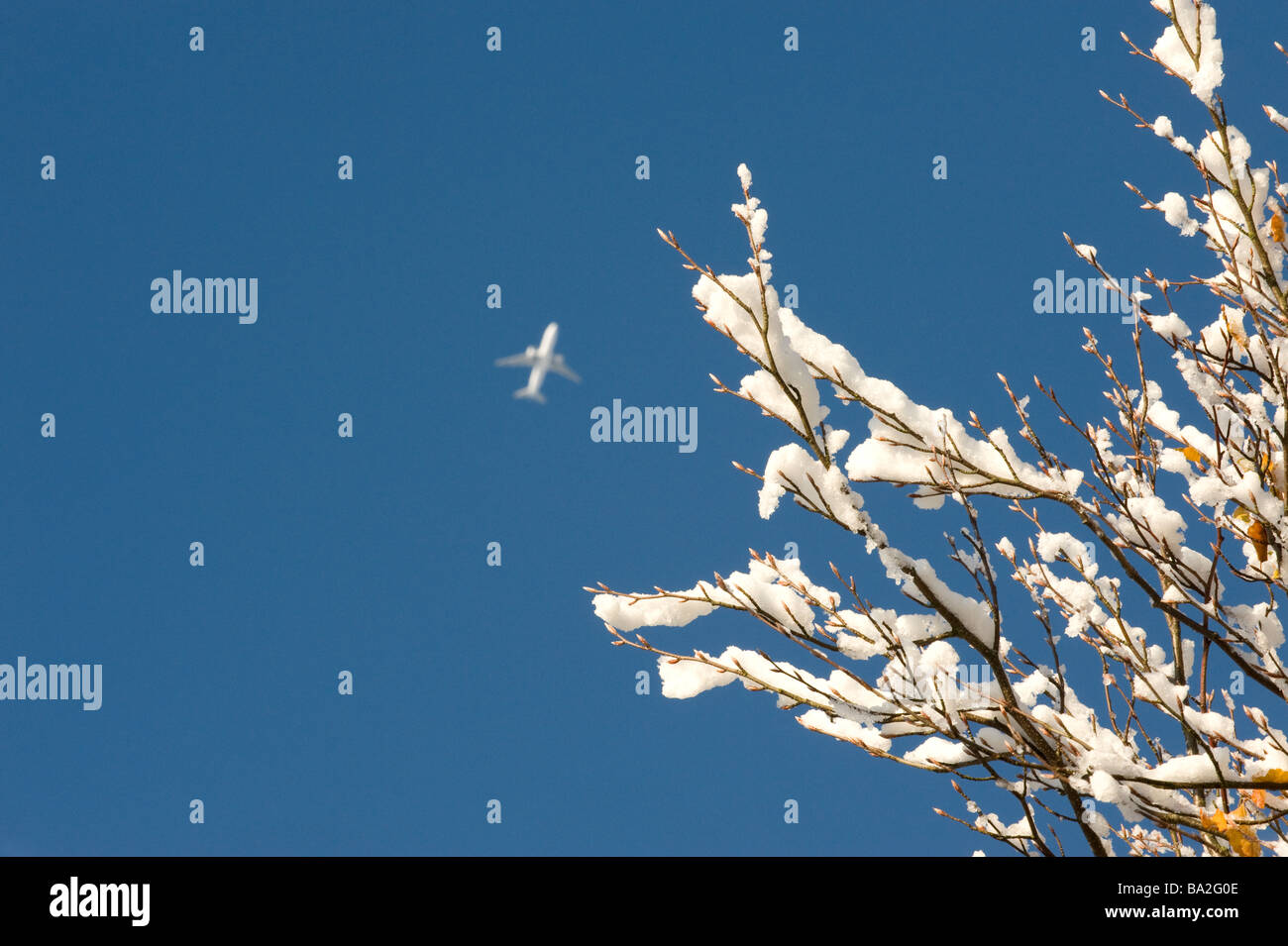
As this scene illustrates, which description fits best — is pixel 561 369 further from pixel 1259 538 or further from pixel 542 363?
pixel 1259 538

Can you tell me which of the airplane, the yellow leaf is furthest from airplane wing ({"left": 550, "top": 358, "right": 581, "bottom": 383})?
the yellow leaf

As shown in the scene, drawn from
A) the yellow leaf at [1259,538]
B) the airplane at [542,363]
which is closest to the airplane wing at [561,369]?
the airplane at [542,363]

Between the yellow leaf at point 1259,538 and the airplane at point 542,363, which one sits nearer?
the yellow leaf at point 1259,538

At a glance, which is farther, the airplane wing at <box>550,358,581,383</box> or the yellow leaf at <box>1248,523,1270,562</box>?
the airplane wing at <box>550,358,581,383</box>

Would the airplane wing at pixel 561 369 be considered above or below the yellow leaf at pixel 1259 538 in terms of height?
above

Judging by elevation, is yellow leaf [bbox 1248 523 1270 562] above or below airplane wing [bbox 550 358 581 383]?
below

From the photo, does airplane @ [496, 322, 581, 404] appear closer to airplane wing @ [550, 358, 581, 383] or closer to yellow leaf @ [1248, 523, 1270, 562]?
airplane wing @ [550, 358, 581, 383]

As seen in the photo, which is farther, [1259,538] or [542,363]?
[542,363]

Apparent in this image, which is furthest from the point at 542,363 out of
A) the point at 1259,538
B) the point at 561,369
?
the point at 1259,538

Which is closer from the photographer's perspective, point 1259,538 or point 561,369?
point 1259,538

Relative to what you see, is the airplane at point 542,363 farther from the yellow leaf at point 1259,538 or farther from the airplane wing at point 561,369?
the yellow leaf at point 1259,538
